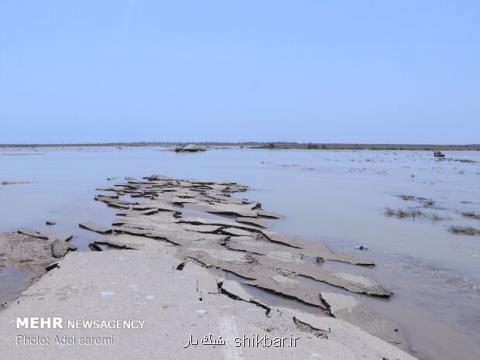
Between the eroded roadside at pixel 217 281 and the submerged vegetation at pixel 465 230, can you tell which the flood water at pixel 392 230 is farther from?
the eroded roadside at pixel 217 281

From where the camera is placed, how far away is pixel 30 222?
11.3 meters

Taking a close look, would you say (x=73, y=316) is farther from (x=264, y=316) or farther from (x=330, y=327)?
(x=330, y=327)

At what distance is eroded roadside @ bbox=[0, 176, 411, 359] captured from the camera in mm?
4559

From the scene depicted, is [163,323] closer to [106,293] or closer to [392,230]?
[106,293]

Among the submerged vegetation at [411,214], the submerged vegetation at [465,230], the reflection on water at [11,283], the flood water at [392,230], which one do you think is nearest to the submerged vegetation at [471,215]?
the flood water at [392,230]

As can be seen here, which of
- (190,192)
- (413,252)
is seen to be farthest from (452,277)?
(190,192)

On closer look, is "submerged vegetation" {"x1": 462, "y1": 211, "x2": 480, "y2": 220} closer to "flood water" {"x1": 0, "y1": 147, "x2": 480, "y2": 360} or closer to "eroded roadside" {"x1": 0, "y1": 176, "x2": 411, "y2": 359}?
"flood water" {"x1": 0, "y1": 147, "x2": 480, "y2": 360}

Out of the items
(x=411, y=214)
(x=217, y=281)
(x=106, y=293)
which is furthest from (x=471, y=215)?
(x=106, y=293)

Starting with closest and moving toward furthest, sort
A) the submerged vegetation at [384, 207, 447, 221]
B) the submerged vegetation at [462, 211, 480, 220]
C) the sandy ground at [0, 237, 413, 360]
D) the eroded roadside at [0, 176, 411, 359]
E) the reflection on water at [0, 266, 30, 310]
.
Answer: the sandy ground at [0, 237, 413, 360]
the eroded roadside at [0, 176, 411, 359]
the reflection on water at [0, 266, 30, 310]
the submerged vegetation at [384, 207, 447, 221]
the submerged vegetation at [462, 211, 480, 220]

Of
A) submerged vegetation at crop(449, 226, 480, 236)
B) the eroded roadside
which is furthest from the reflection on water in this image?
submerged vegetation at crop(449, 226, 480, 236)

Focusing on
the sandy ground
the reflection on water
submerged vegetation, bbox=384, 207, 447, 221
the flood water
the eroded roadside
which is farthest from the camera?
submerged vegetation, bbox=384, 207, 447, 221

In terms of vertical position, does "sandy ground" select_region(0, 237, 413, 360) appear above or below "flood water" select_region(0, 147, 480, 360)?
above

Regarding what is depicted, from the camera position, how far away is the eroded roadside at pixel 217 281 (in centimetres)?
456

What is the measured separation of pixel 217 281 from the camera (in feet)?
19.6
